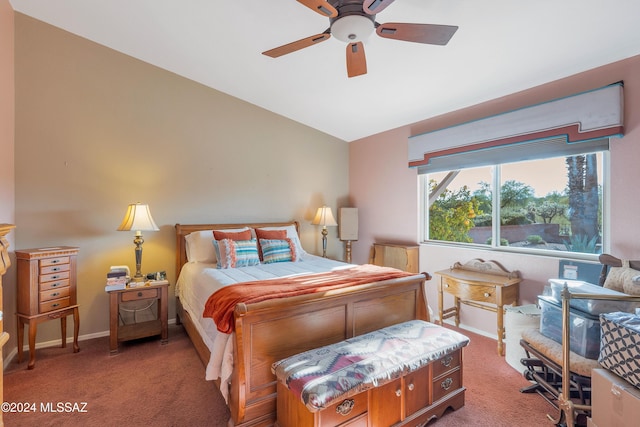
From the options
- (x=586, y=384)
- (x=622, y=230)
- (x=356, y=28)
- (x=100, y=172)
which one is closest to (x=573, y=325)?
(x=586, y=384)

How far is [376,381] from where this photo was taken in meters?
1.54

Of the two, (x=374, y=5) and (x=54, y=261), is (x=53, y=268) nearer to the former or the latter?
(x=54, y=261)

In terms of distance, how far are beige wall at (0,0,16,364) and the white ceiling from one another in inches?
12.8

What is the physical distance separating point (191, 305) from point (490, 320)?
2.97 metres

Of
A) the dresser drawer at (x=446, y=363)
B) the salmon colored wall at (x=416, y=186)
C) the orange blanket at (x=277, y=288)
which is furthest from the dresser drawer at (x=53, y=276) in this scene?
the salmon colored wall at (x=416, y=186)

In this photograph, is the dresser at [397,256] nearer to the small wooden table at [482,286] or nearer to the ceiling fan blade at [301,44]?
the small wooden table at [482,286]

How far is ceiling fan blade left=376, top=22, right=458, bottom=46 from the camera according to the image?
1731 mm

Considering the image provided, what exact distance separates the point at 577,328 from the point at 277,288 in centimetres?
194

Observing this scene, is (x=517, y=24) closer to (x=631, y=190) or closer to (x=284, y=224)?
(x=631, y=190)

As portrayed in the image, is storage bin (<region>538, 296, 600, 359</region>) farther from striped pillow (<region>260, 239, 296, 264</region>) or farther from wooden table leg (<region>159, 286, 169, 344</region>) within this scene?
wooden table leg (<region>159, 286, 169, 344</region>)

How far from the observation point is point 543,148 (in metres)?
2.73

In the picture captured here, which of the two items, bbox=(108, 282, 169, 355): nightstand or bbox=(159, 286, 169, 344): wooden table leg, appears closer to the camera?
bbox=(108, 282, 169, 355): nightstand

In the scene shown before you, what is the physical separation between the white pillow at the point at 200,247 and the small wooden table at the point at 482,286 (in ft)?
8.11

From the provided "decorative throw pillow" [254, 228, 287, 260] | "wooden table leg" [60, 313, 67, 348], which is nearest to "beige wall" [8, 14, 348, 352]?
"wooden table leg" [60, 313, 67, 348]
